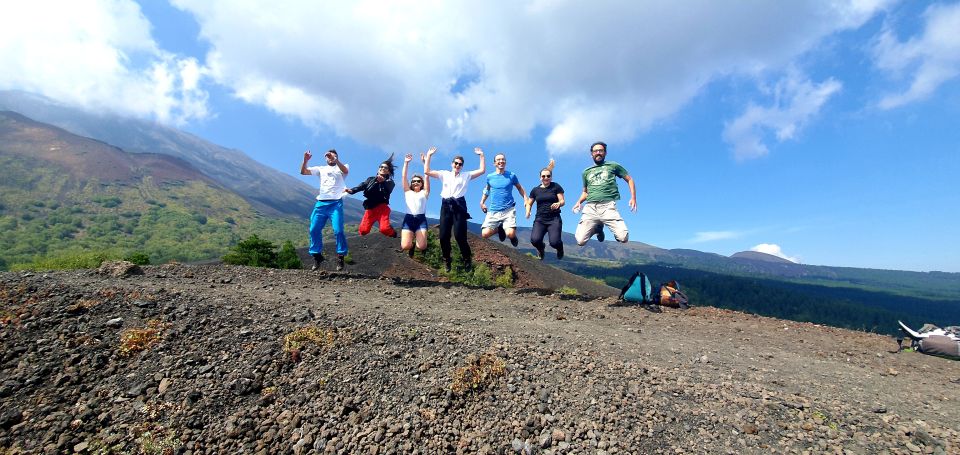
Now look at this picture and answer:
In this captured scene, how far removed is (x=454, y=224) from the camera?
32.5 ft

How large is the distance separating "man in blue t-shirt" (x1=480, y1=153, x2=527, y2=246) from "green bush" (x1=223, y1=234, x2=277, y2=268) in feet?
40.5

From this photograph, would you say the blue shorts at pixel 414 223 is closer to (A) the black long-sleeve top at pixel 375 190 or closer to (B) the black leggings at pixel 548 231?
(A) the black long-sleeve top at pixel 375 190

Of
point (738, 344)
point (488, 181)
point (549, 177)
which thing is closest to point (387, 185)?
point (488, 181)

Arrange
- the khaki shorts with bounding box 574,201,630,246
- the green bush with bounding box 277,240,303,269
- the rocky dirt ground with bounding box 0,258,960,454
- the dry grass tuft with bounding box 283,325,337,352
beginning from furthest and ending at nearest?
the green bush with bounding box 277,240,303,269
the khaki shorts with bounding box 574,201,630,246
the dry grass tuft with bounding box 283,325,337,352
the rocky dirt ground with bounding box 0,258,960,454

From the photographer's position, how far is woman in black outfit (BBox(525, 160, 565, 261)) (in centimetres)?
988

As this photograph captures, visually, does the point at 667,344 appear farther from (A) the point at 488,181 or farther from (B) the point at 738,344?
(A) the point at 488,181

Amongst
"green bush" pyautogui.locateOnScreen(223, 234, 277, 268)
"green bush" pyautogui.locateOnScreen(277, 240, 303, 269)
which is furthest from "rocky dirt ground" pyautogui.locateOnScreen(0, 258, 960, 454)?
"green bush" pyautogui.locateOnScreen(277, 240, 303, 269)

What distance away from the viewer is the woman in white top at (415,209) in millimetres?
9938

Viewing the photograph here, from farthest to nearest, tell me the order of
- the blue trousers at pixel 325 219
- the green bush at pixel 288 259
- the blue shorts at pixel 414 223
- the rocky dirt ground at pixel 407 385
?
the green bush at pixel 288 259
the blue shorts at pixel 414 223
the blue trousers at pixel 325 219
the rocky dirt ground at pixel 407 385

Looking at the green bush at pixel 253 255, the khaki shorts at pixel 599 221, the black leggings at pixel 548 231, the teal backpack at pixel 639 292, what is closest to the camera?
the khaki shorts at pixel 599 221

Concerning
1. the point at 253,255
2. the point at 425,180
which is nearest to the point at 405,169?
the point at 425,180

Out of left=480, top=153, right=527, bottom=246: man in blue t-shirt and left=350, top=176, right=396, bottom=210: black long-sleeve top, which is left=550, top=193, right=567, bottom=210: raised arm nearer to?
left=480, top=153, right=527, bottom=246: man in blue t-shirt

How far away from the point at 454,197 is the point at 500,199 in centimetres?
120

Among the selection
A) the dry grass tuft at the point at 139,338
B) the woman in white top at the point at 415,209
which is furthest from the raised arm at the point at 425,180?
the dry grass tuft at the point at 139,338
